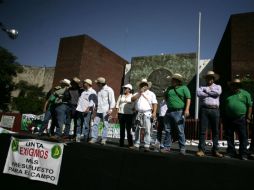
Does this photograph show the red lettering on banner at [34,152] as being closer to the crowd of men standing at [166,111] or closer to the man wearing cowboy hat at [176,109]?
the crowd of men standing at [166,111]

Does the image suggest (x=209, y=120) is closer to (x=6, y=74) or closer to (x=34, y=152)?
(x=34, y=152)

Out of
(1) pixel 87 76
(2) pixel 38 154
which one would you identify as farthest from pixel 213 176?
(1) pixel 87 76

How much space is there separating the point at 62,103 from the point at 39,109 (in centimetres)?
2746

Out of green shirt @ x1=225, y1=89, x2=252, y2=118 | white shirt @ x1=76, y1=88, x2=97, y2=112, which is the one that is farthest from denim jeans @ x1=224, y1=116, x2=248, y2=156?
white shirt @ x1=76, y1=88, x2=97, y2=112

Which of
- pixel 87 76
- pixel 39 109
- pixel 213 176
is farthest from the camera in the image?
pixel 39 109

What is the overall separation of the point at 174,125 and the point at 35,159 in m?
2.65

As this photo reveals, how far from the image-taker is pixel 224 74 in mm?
22891

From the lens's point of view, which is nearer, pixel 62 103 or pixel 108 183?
pixel 108 183

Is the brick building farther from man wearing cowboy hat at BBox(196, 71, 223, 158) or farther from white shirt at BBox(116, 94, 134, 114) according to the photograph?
man wearing cowboy hat at BBox(196, 71, 223, 158)

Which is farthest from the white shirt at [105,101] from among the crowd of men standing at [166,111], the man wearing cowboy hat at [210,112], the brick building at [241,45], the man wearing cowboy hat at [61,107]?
the brick building at [241,45]

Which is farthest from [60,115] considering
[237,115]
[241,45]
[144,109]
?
[241,45]

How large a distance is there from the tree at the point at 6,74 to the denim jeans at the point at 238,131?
32476 mm

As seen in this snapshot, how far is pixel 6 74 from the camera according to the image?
3309cm

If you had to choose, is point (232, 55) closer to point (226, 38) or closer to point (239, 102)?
point (226, 38)
